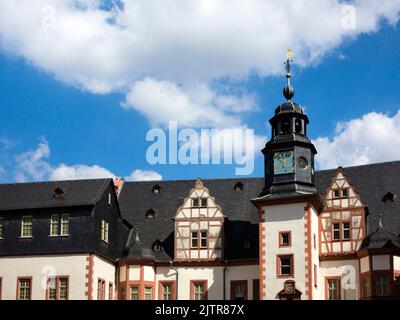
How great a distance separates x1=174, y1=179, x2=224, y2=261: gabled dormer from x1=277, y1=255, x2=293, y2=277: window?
4930 mm

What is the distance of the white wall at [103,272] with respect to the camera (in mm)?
44625

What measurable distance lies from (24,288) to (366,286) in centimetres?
2024

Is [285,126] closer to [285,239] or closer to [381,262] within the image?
[285,239]

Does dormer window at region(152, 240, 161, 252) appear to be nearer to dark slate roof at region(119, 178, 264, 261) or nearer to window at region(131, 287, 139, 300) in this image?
dark slate roof at region(119, 178, 264, 261)

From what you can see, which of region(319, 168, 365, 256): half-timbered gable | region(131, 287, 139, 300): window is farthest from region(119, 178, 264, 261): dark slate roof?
region(319, 168, 365, 256): half-timbered gable

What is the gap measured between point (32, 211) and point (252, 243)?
13.8 metres

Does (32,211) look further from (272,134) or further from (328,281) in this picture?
(328,281)

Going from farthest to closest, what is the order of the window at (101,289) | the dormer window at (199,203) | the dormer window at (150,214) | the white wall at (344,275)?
the dormer window at (150,214), the dormer window at (199,203), the window at (101,289), the white wall at (344,275)

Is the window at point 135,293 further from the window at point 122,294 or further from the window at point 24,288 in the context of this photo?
the window at point 24,288

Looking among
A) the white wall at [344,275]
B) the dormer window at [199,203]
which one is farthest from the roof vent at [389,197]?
the dormer window at [199,203]

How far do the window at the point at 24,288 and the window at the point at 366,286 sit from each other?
1969 cm

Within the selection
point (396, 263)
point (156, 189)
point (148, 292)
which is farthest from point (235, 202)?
point (396, 263)

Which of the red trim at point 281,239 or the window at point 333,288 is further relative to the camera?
the window at point 333,288
